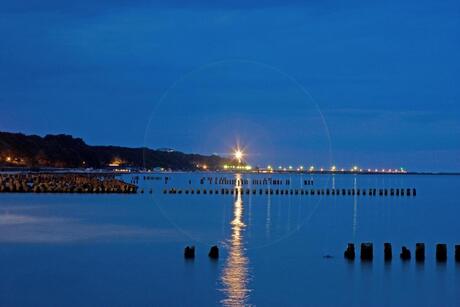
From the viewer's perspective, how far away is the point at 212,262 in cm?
2612

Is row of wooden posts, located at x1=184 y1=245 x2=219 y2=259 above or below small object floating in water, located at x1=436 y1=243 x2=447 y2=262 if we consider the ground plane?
below

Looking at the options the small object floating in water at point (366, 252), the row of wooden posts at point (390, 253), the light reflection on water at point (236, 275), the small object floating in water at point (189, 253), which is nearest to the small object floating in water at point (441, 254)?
the row of wooden posts at point (390, 253)

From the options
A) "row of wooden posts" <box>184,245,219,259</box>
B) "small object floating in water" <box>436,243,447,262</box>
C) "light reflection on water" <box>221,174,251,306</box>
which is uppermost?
"small object floating in water" <box>436,243,447,262</box>

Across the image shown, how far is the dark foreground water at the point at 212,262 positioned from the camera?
21203 millimetres

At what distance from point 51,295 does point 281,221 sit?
27313 millimetres

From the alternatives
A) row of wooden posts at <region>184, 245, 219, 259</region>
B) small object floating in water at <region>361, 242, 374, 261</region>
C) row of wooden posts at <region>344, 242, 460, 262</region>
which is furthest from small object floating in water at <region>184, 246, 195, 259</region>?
small object floating in water at <region>361, 242, 374, 261</region>

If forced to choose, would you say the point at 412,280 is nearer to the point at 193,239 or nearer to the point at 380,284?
the point at 380,284

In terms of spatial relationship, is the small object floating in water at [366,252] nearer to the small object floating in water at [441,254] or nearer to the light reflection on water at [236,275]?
the small object floating in water at [441,254]

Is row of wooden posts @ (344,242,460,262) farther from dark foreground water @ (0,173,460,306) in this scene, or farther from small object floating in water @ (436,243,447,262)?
dark foreground water @ (0,173,460,306)

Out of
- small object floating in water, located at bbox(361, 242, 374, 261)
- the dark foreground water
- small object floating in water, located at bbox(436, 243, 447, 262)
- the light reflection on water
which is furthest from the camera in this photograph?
small object floating in water, located at bbox(436, 243, 447, 262)

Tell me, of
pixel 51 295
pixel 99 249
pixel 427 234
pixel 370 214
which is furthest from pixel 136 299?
pixel 370 214

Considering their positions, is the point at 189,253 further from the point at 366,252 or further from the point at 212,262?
the point at 366,252

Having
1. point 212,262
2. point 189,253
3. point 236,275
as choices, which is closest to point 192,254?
point 189,253

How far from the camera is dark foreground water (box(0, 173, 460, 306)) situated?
69.6ft
